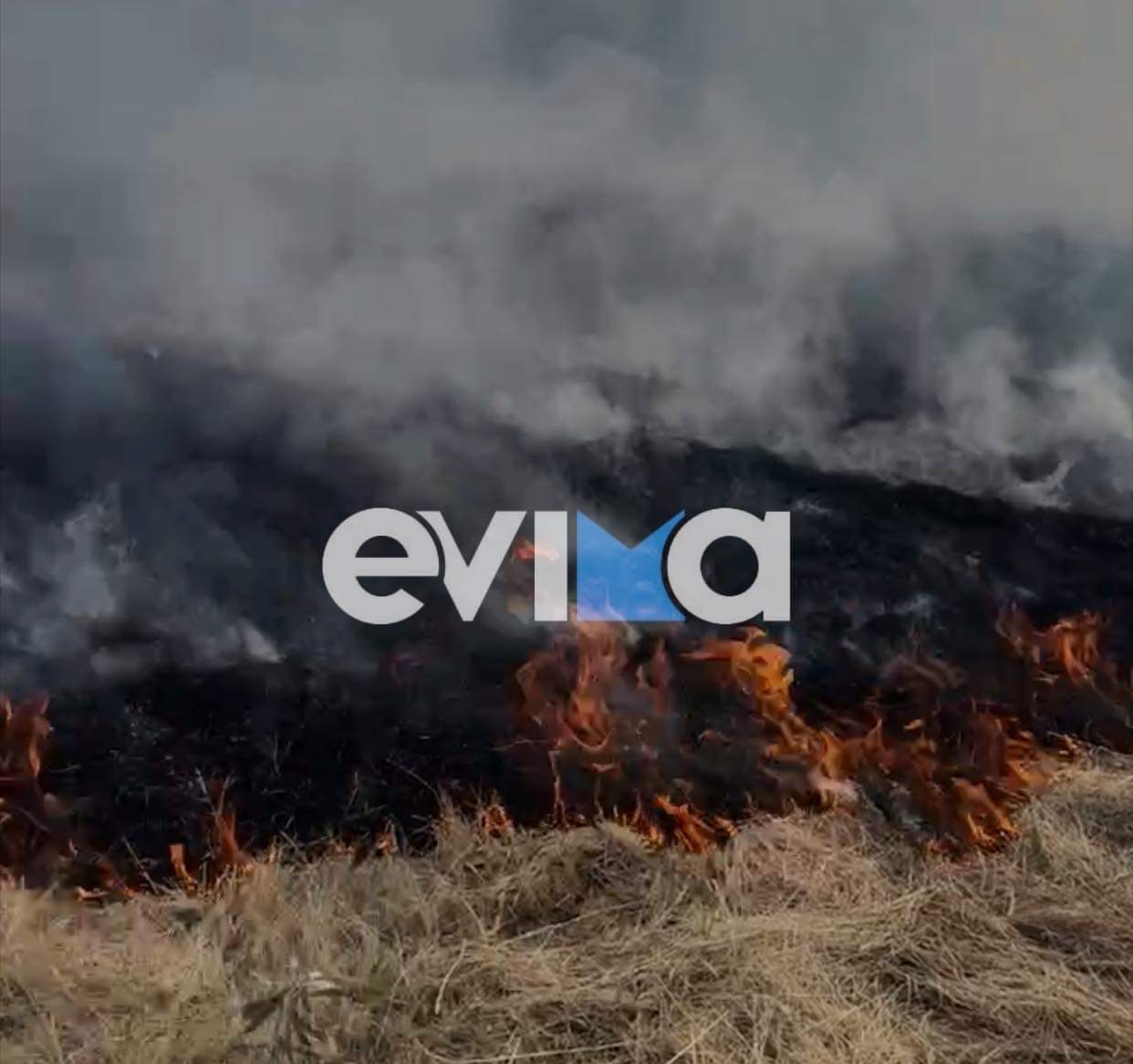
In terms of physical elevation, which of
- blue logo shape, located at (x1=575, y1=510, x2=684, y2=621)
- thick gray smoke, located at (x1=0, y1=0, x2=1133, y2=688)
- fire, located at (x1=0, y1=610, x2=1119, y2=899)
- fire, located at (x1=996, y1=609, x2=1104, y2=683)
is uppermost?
thick gray smoke, located at (x1=0, y1=0, x2=1133, y2=688)

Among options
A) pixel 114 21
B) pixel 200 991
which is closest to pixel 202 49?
pixel 114 21

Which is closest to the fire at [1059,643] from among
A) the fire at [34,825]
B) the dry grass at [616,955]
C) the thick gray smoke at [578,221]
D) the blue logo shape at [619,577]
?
the dry grass at [616,955]

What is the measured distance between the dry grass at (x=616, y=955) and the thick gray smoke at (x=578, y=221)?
36.5 inches

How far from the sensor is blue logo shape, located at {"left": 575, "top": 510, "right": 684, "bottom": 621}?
3553 mm

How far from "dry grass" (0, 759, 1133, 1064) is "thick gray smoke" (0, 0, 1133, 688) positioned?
93cm

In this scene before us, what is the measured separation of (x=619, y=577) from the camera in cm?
357

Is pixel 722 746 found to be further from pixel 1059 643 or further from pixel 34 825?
pixel 34 825

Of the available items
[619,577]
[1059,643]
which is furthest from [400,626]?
[1059,643]

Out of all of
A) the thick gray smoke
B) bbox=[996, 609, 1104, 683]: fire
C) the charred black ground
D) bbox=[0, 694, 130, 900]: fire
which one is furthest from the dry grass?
the thick gray smoke

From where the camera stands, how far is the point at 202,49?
3430mm

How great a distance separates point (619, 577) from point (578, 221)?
3.23ft

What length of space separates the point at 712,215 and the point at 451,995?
2120 mm

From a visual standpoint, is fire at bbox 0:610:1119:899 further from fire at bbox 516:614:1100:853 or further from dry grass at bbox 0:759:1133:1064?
dry grass at bbox 0:759:1133:1064

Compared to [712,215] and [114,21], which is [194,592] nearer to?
[114,21]
